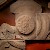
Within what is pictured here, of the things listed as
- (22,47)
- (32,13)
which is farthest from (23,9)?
(22,47)

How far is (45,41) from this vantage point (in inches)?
89.7

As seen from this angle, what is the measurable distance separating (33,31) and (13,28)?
0.96ft

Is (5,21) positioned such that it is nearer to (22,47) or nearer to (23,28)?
(23,28)

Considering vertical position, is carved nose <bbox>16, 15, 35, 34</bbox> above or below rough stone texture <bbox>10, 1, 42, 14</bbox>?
below

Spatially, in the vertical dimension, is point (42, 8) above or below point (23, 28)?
above

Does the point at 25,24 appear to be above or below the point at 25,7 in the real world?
below

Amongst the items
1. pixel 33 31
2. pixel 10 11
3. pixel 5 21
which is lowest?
pixel 33 31

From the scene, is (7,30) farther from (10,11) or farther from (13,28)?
(10,11)

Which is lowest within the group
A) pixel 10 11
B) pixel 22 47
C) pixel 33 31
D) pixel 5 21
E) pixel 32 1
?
pixel 22 47

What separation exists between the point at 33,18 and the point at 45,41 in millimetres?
385

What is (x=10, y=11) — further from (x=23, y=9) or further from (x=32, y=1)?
(x=32, y=1)

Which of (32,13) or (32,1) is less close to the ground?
(32,1)

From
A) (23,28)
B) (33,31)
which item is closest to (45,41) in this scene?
(33,31)

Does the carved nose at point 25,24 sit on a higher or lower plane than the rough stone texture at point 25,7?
lower
